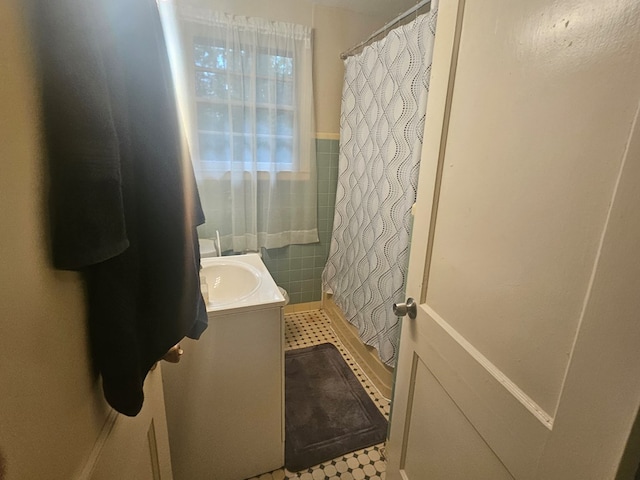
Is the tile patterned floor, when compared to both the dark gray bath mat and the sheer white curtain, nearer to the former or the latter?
the dark gray bath mat

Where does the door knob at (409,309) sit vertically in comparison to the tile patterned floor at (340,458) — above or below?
above

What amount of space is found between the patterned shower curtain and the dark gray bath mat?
280mm

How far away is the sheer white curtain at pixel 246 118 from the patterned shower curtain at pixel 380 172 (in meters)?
0.32

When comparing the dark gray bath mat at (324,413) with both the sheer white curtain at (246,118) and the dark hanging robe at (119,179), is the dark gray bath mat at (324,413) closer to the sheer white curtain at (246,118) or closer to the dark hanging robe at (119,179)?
the sheer white curtain at (246,118)

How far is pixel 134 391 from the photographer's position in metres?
0.47

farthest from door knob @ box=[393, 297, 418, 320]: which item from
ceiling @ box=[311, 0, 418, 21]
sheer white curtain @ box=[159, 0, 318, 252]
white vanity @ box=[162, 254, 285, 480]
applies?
ceiling @ box=[311, 0, 418, 21]

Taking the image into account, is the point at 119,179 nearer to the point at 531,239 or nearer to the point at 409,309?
the point at 531,239

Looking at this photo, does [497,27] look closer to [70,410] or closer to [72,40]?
[72,40]

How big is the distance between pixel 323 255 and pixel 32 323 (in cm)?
224

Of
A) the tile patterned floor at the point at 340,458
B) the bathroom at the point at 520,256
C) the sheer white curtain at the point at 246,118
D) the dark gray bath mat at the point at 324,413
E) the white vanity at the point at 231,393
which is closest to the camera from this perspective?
the bathroom at the point at 520,256

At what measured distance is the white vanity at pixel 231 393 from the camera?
3.63ft

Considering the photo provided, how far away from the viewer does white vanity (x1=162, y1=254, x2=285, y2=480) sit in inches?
43.5

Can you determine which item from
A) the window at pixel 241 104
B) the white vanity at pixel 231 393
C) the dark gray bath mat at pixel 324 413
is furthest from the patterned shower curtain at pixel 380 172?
the white vanity at pixel 231 393

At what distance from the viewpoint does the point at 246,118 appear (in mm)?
2002
